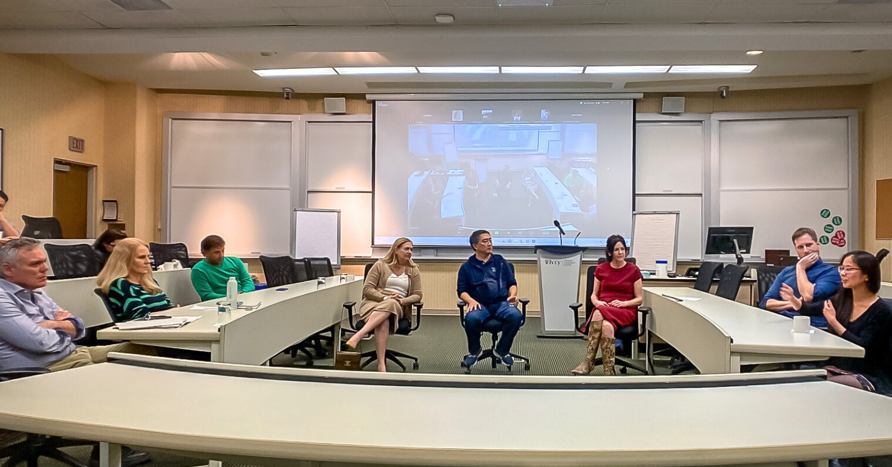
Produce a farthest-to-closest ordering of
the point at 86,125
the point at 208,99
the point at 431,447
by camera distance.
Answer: the point at 208,99, the point at 86,125, the point at 431,447

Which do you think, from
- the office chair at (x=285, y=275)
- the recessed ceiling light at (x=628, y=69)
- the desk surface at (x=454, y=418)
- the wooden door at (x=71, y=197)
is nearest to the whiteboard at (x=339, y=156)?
the office chair at (x=285, y=275)

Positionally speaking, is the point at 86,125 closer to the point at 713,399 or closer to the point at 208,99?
the point at 208,99

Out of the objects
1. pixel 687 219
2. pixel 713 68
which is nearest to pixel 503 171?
pixel 687 219

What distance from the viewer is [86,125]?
696 centimetres

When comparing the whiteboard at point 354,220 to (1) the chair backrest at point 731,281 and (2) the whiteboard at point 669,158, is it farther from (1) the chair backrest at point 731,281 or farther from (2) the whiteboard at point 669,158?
(1) the chair backrest at point 731,281

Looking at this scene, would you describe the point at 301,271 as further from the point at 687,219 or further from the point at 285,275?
the point at 687,219

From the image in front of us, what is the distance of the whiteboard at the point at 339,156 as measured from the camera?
748cm

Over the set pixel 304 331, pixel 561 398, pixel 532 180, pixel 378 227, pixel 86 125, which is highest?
pixel 86 125

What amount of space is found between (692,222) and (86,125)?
8338mm

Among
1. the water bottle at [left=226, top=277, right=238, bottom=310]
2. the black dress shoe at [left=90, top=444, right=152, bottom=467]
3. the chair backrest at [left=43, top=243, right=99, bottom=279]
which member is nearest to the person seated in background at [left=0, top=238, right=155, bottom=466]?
the black dress shoe at [left=90, top=444, right=152, bottom=467]

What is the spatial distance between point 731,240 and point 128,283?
5.62 meters

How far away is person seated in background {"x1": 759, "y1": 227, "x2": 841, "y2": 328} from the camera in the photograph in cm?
323

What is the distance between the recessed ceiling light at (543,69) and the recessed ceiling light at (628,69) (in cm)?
16

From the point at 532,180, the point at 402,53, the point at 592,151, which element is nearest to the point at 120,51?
the point at 402,53
